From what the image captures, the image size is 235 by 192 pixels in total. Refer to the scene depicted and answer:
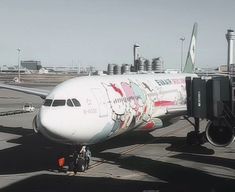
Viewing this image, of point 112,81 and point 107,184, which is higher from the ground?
point 112,81

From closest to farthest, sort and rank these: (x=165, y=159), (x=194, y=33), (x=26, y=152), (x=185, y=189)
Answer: (x=185, y=189) → (x=165, y=159) → (x=26, y=152) → (x=194, y=33)

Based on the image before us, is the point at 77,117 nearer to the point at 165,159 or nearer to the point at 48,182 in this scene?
the point at 48,182

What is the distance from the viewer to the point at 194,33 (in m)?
43.7

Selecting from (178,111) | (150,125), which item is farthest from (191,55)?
(150,125)

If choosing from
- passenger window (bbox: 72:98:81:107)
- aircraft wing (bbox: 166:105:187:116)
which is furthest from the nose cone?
aircraft wing (bbox: 166:105:187:116)

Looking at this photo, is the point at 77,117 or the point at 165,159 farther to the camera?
the point at 165,159

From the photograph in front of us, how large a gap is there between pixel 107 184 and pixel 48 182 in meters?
2.31

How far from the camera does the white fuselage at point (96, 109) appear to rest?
52.5 feet

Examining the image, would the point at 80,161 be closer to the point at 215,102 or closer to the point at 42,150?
the point at 215,102

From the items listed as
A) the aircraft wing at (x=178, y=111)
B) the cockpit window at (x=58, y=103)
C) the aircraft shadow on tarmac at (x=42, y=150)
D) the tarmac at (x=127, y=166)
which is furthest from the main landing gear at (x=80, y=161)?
the aircraft wing at (x=178, y=111)

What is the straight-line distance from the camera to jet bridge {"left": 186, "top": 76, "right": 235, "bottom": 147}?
599 inches

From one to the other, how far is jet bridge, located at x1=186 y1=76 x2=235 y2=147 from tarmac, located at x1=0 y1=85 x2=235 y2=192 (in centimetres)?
218

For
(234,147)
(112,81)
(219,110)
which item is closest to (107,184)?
(219,110)

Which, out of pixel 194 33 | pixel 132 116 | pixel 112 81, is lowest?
pixel 132 116
